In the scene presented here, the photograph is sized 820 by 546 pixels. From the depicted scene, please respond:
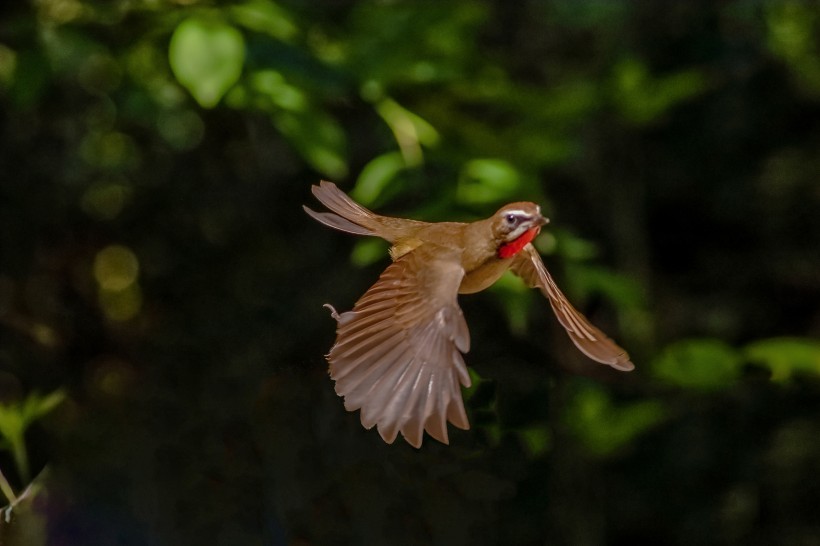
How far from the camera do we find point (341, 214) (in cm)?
44

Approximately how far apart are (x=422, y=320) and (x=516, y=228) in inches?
2.7

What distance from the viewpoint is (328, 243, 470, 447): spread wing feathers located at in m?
0.30

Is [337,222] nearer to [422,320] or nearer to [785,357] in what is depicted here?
[422,320]

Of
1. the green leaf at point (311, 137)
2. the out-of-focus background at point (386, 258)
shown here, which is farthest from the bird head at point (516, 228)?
the green leaf at point (311, 137)

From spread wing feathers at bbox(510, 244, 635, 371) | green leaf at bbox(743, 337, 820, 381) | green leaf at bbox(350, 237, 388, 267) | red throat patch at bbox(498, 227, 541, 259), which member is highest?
red throat patch at bbox(498, 227, 541, 259)

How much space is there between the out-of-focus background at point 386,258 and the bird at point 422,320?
120 mm

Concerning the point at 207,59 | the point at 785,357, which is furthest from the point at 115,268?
the point at 785,357

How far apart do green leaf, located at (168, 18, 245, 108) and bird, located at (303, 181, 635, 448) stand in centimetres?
58

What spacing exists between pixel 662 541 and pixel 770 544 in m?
0.26

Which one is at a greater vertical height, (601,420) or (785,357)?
(785,357)

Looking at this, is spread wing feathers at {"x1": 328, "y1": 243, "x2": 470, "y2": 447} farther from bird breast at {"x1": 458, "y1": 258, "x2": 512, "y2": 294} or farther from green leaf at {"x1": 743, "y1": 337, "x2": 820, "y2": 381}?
green leaf at {"x1": 743, "y1": 337, "x2": 820, "y2": 381}

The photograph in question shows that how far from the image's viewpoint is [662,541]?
199 centimetres

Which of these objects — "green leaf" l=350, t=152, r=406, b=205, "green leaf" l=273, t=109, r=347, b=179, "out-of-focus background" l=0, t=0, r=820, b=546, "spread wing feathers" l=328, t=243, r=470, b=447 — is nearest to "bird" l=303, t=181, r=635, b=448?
"spread wing feathers" l=328, t=243, r=470, b=447

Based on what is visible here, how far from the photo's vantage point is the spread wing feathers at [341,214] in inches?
15.8
